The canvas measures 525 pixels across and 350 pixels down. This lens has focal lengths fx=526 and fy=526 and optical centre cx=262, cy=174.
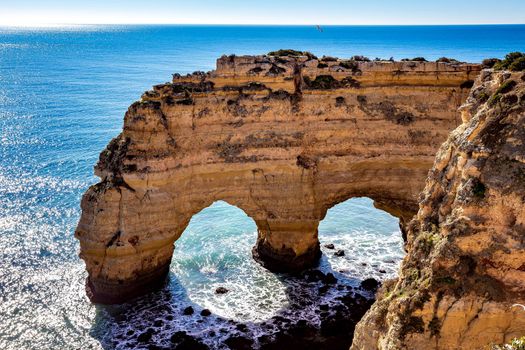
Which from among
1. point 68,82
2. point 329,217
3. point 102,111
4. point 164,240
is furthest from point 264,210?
point 68,82

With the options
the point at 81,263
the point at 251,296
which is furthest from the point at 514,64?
the point at 81,263

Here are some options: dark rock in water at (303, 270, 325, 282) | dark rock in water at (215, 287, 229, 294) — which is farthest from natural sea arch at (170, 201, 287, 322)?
dark rock in water at (303, 270, 325, 282)

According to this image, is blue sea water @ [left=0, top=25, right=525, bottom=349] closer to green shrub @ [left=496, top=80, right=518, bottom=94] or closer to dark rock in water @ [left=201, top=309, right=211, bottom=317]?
dark rock in water @ [left=201, top=309, right=211, bottom=317]

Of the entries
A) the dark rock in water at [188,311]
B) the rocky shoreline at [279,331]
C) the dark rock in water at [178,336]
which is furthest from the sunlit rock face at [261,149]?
the dark rock in water at [178,336]

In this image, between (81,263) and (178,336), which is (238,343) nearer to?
(178,336)

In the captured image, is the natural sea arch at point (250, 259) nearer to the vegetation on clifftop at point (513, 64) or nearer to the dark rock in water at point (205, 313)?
the dark rock in water at point (205, 313)
